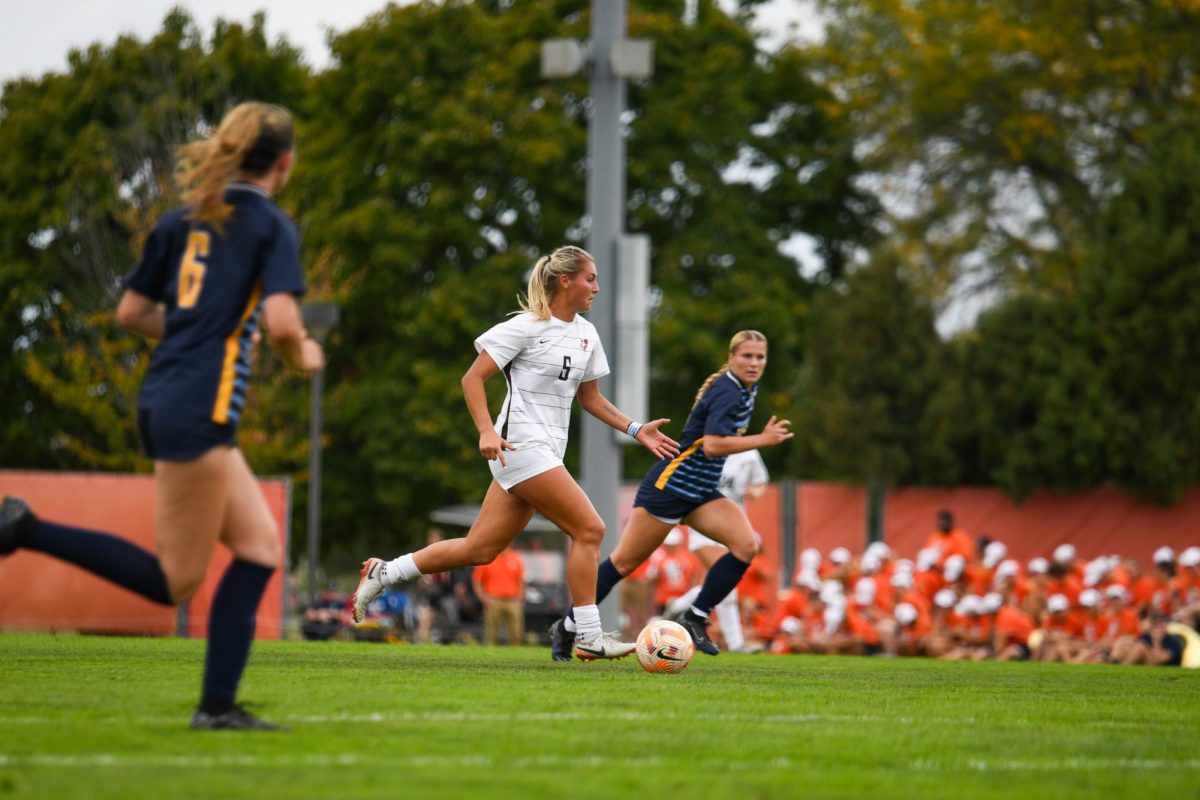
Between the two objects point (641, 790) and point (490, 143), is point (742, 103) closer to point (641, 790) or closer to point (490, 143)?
point (490, 143)

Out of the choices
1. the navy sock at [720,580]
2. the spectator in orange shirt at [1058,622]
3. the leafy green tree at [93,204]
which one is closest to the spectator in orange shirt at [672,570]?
the spectator in orange shirt at [1058,622]

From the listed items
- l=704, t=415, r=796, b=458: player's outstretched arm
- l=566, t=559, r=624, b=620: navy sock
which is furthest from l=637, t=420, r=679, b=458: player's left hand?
l=566, t=559, r=624, b=620: navy sock

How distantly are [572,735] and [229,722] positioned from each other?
119 cm

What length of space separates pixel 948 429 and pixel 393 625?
32.4 feet

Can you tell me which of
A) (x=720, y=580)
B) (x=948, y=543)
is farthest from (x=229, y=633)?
(x=948, y=543)

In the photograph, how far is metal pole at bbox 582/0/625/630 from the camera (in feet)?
58.2

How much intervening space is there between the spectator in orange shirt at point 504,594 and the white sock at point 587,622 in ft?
51.4

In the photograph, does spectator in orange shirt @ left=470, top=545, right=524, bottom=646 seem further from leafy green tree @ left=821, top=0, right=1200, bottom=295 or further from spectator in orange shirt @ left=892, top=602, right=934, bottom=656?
leafy green tree @ left=821, top=0, right=1200, bottom=295

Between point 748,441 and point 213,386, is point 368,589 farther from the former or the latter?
point 213,386

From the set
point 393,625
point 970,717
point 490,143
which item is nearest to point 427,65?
point 490,143

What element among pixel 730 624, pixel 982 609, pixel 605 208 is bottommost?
pixel 982 609

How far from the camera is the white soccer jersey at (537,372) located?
952 cm

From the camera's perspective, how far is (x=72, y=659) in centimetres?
938

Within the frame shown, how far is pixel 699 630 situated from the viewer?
38.4 ft
